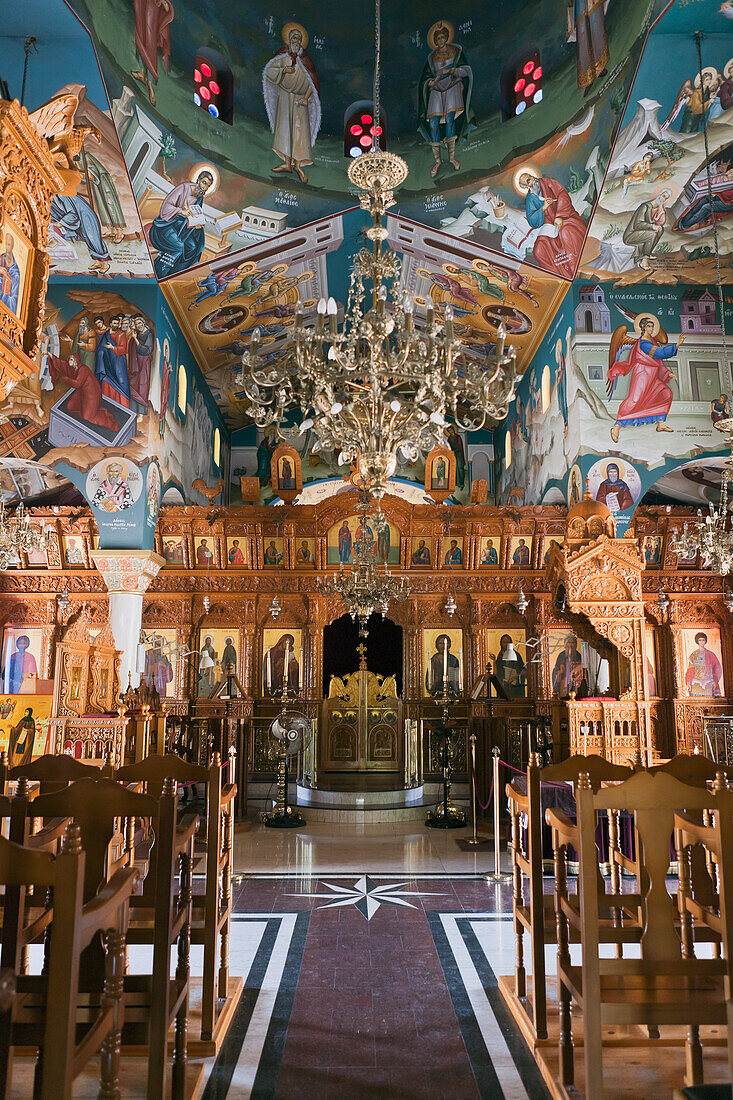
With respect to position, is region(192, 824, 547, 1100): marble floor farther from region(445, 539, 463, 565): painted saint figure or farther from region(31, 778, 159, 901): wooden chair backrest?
region(445, 539, 463, 565): painted saint figure

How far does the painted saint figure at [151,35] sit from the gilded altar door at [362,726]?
363 inches

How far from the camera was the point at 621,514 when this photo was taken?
1073 centimetres

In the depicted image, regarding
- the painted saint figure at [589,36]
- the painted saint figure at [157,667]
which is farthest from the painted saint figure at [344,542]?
the painted saint figure at [589,36]

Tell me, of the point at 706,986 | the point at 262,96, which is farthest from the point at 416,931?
the point at 262,96

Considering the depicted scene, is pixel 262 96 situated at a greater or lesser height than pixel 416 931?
greater

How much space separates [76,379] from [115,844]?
6.58 meters

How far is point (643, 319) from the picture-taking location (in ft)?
36.4

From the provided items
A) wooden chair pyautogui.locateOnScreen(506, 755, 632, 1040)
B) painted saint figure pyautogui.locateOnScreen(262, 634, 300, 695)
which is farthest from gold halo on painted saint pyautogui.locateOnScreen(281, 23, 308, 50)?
wooden chair pyautogui.locateOnScreen(506, 755, 632, 1040)

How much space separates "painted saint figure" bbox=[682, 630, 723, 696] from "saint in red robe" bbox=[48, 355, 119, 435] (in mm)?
10009

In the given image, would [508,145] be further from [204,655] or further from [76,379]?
[204,655]

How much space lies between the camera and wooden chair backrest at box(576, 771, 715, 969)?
290 centimetres

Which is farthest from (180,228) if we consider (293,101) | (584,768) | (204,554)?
(584,768)

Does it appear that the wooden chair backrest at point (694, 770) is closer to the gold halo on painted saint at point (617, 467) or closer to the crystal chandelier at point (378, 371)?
the crystal chandelier at point (378, 371)

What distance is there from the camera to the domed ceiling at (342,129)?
895cm
